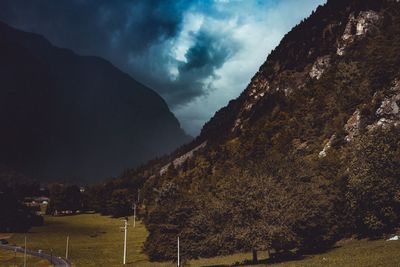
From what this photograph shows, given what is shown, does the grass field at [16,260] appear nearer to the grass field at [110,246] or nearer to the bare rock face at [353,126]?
the grass field at [110,246]

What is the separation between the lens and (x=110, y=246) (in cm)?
13600

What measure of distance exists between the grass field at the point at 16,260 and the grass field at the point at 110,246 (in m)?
7.98

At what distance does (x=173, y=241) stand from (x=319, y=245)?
34680mm

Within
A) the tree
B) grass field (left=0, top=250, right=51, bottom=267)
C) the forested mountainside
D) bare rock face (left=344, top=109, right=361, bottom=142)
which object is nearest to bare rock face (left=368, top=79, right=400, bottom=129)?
the forested mountainside

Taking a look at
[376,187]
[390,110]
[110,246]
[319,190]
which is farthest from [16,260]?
[390,110]

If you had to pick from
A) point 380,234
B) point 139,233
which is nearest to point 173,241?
point 380,234

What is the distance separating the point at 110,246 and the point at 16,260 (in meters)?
25.8

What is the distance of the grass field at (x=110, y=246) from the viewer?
49.9 meters

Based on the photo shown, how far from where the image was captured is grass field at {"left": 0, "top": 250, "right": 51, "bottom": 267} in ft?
385

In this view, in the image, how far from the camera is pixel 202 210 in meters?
85.5

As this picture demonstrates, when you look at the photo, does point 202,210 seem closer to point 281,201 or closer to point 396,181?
point 281,201

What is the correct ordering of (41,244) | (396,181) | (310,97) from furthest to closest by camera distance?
(310,97) < (41,244) < (396,181)

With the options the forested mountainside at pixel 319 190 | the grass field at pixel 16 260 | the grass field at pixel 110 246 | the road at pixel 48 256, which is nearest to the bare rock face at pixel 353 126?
the forested mountainside at pixel 319 190

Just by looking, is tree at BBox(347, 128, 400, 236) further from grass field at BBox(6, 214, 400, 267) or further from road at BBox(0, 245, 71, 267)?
road at BBox(0, 245, 71, 267)
